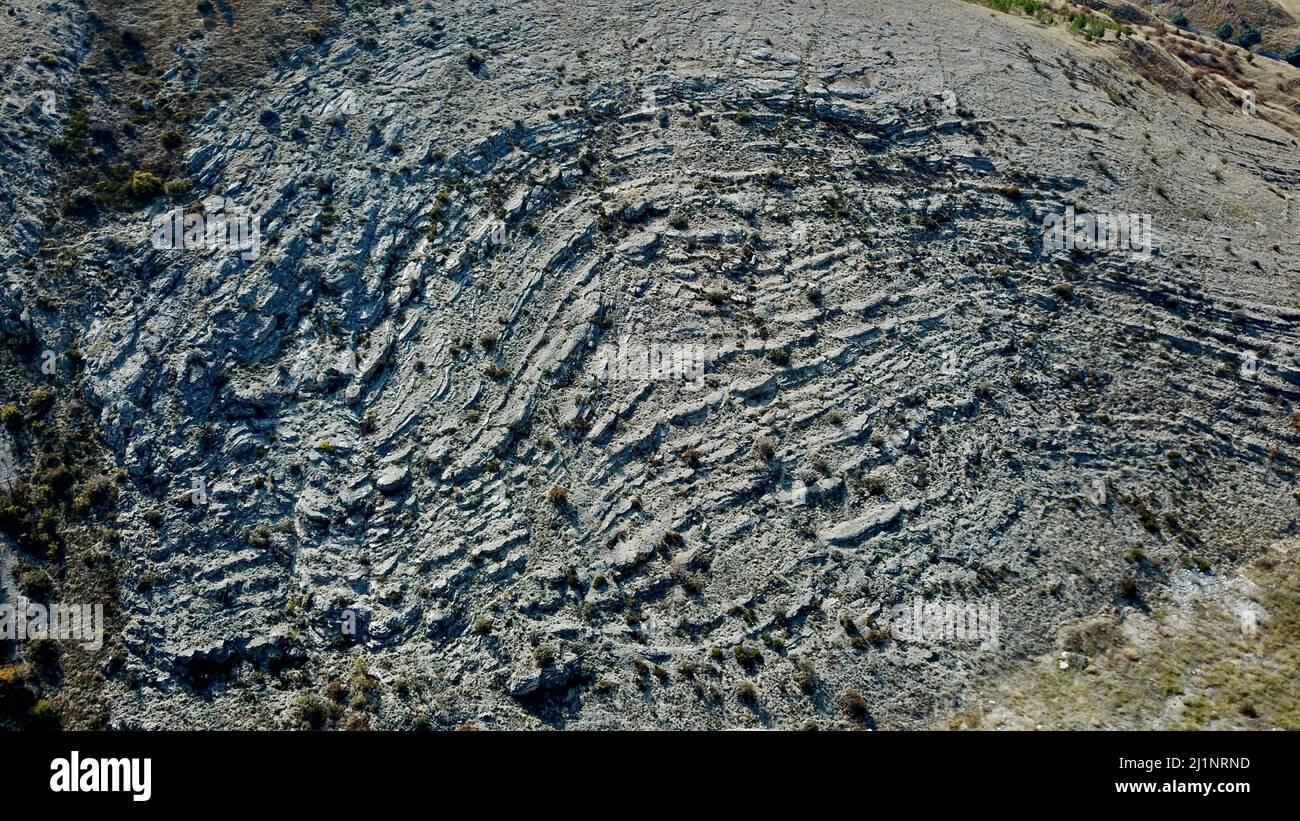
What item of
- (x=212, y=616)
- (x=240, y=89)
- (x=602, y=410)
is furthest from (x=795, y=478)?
(x=240, y=89)

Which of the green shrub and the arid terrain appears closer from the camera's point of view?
the arid terrain

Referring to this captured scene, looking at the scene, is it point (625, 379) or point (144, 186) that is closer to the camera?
point (625, 379)

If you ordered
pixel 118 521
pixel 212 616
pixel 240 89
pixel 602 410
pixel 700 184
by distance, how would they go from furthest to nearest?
pixel 240 89, pixel 700 184, pixel 602 410, pixel 118 521, pixel 212 616

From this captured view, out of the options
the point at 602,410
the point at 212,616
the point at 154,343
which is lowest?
the point at 212,616

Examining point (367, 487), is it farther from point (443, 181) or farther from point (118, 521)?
point (443, 181)

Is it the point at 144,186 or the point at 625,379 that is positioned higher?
the point at 144,186

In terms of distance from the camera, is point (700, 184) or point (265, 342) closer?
point (265, 342)

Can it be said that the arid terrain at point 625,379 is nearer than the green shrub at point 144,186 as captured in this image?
Yes

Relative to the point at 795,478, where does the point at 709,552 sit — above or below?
below
